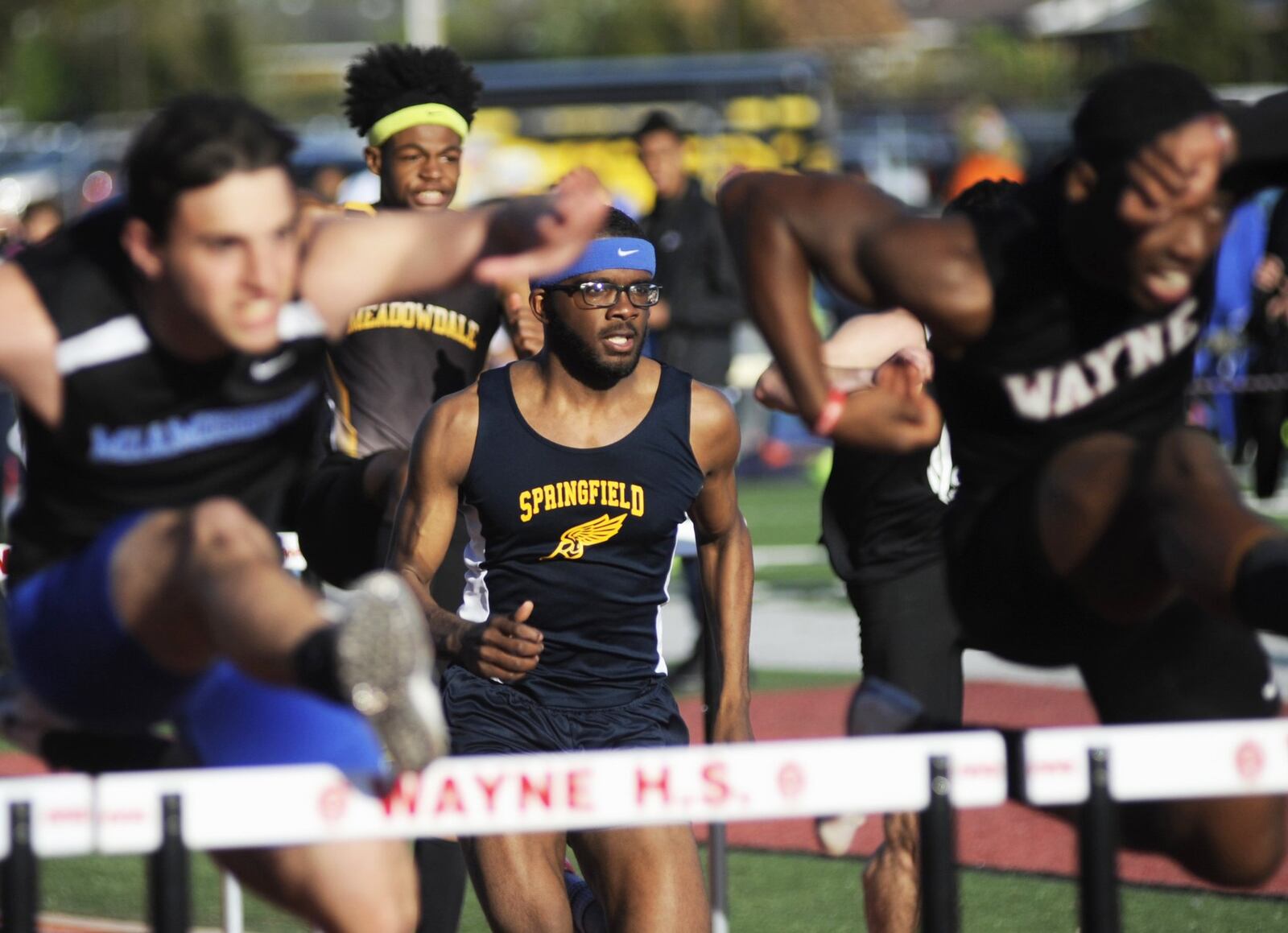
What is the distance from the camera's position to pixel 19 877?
3416 mm

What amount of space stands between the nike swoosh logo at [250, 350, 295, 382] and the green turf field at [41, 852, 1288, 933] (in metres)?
3.26

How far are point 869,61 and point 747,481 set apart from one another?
1293 inches

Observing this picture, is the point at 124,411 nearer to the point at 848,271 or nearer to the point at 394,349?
the point at 848,271

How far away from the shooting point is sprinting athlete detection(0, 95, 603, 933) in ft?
12.2

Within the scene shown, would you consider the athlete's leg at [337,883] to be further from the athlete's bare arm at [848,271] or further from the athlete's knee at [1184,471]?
the athlete's knee at [1184,471]

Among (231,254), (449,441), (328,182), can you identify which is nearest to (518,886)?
(449,441)

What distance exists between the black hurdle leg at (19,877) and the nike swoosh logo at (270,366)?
0.99 m

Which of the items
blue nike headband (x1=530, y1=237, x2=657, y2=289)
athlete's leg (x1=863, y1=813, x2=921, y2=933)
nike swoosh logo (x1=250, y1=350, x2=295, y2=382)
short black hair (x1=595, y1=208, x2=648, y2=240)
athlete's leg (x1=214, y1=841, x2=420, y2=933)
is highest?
short black hair (x1=595, y1=208, x2=648, y2=240)

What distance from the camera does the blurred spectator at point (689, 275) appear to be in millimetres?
12383

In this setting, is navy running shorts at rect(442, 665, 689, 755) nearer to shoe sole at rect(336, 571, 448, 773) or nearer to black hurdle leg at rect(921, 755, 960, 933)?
black hurdle leg at rect(921, 755, 960, 933)

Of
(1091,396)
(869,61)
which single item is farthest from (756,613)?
(869,61)

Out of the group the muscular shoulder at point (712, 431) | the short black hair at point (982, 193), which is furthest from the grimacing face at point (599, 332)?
the short black hair at point (982, 193)

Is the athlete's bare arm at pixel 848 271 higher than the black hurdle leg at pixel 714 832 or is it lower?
higher

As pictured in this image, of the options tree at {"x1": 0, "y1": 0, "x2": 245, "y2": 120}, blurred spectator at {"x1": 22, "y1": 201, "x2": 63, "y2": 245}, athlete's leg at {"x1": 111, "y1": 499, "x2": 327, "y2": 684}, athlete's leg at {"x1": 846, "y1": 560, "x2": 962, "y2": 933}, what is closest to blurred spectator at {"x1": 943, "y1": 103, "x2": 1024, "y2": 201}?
blurred spectator at {"x1": 22, "y1": 201, "x2": 63, "y2": 245}
